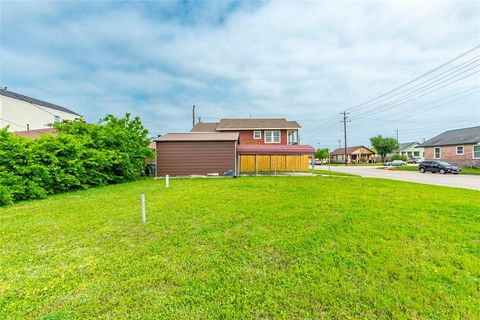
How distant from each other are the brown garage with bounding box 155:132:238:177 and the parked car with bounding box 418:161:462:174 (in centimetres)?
2185

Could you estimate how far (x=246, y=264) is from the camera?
10.3ft

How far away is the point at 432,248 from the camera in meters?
3.50

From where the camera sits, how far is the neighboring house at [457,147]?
2428 cm

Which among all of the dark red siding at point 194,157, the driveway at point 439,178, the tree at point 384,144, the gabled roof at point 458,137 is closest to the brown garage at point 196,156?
the dark red siding at point 194,157

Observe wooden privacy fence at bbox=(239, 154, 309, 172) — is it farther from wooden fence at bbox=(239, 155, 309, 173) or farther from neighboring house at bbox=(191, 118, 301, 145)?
neighboring house at bbox=(191, 118, 301, 145)

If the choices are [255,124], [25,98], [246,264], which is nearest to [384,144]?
[255,124]

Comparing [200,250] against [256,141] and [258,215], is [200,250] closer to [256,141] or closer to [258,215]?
[258,215]

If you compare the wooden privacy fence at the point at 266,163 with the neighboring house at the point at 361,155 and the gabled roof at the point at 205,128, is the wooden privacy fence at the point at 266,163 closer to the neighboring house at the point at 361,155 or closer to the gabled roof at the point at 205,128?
the gabled roof at the point at 205,128

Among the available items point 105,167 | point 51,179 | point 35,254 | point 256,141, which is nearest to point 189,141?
point 105,167

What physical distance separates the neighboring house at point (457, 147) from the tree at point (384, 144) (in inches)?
730

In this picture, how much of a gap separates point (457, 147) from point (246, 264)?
35.9m

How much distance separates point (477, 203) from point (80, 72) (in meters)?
22.0

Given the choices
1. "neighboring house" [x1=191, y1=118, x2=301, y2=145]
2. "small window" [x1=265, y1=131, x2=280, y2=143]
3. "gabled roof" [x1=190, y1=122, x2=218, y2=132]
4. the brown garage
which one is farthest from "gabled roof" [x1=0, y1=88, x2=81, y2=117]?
"small window" [x1=265, y1=131, x2=280, y2=143]

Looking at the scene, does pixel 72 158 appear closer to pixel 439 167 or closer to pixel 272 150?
pixel 272 150
